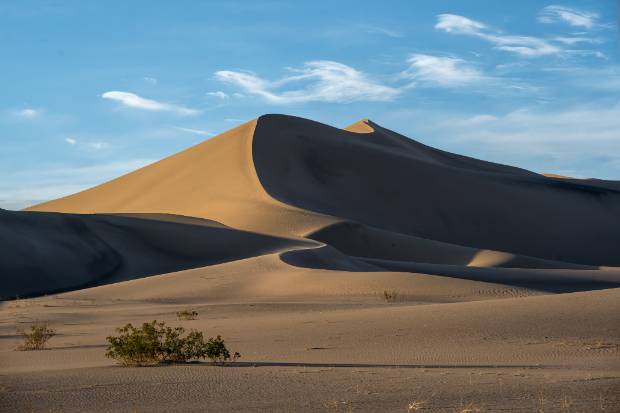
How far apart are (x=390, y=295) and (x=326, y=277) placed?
11.9 feet

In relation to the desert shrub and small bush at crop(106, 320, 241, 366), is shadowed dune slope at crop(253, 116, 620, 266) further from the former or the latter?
the desert shrub

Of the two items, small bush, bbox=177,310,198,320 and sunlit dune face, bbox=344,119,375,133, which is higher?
sunlit dune face, bbox=344,119,375,133

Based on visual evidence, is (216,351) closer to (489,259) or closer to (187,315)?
(187,315)

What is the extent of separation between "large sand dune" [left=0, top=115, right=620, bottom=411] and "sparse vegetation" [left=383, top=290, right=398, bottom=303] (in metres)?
0.19

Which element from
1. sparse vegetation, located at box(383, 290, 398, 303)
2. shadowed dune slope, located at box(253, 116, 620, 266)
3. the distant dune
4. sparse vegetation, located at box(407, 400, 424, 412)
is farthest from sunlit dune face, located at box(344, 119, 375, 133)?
sparse vegetation, located at box(407, 400, 424, 412)

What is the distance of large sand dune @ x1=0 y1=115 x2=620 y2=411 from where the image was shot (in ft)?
33.8

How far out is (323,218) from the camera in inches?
2056

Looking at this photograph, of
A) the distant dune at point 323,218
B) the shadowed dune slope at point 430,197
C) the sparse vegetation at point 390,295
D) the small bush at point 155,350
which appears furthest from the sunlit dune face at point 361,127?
the small bush at point 155,350

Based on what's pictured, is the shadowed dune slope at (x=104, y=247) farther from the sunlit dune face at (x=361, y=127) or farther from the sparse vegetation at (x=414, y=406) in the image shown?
the sunlit dune face at (x=361, y=127)

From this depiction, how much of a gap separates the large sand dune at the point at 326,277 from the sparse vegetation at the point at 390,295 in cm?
19

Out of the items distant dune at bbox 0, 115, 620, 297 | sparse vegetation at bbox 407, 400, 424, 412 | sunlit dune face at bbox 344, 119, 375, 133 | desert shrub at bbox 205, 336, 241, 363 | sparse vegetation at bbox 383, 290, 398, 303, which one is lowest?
sparse vegetation at bbox 407, 400, 424, 412

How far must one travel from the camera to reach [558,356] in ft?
44.3

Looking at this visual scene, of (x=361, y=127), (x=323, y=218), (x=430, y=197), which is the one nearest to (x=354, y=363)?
(x=323, y=218)

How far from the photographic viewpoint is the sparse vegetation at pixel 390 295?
26461 mm
